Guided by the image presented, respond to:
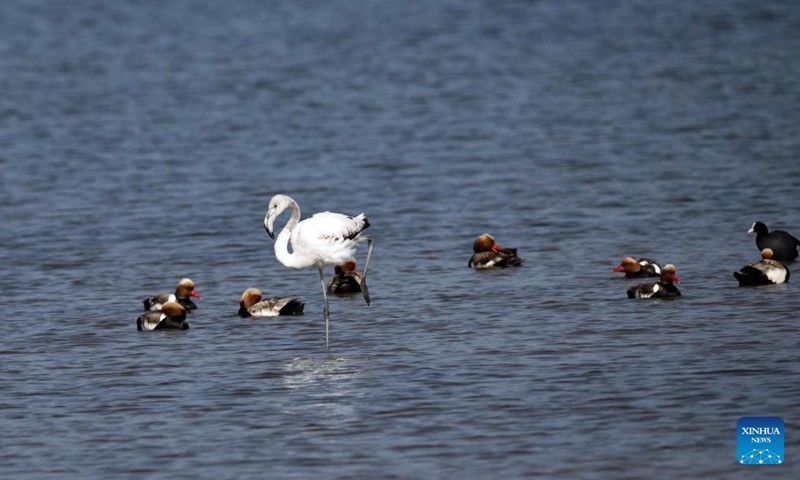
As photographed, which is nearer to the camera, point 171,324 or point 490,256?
point 171,324

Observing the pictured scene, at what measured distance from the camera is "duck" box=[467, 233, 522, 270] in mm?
20594

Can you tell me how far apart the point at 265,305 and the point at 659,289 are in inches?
194

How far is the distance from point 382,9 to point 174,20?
10411 mm

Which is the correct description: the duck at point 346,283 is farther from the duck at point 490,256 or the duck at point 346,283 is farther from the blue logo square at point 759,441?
the blue logo square at point 759,441

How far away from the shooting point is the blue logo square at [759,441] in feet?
37.4

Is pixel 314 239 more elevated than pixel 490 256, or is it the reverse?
pixel 314 239

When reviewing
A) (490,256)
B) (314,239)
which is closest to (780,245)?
(490,256)

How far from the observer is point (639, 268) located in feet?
63.2

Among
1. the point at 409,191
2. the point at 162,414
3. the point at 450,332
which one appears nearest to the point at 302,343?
the point at 450,332

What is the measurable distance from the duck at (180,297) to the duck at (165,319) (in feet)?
2.24

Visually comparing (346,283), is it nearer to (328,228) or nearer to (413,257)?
(413,257)

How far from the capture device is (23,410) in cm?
1405

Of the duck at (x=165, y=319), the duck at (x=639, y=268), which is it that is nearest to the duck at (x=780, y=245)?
the duck at (x=639, y=268)

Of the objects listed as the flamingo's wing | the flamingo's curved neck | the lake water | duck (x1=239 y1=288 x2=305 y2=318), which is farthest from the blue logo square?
duck (x1=239 y1=288 x2=305 y2=318)
